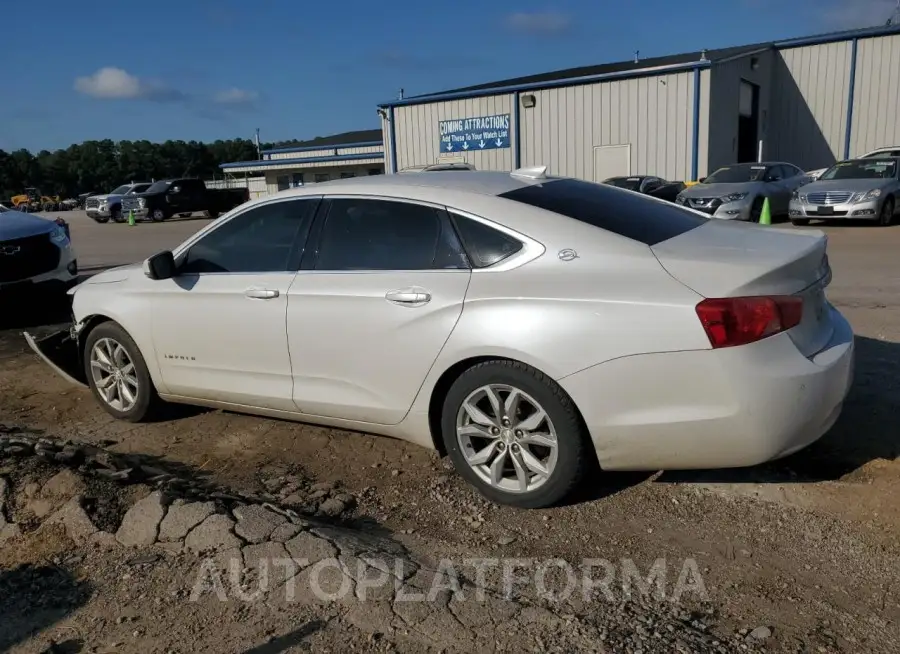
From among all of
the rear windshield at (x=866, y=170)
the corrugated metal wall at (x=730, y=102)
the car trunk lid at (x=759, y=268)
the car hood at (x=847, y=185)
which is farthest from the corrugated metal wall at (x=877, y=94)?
the car trunk lid at (x=759, y=268)

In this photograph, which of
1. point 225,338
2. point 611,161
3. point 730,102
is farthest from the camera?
point 611,161

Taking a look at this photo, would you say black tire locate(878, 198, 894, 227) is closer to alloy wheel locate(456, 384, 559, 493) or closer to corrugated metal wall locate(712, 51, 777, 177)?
corrugated metal wall locate(712, 51, 777, 177)

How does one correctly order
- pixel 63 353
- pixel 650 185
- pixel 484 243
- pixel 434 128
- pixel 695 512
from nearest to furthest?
pixel 695 512, pixel 484 243, pixel 63 353, pixel 650 185, pixel 434 128

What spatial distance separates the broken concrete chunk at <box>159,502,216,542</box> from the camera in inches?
131

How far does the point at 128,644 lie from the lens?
8.74ft

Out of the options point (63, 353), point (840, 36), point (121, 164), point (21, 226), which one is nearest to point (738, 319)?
point (63, 353)

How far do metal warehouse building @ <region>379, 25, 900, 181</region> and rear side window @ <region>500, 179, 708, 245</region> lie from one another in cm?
2290

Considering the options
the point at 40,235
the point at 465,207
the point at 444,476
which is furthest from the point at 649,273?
the point at 40,235

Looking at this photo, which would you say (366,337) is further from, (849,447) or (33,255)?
(33,255)

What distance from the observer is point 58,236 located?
9055 millimetres

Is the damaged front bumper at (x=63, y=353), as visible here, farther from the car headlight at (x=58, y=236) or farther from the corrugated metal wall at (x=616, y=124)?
the corrugated metal wall at (x=616, y=124)

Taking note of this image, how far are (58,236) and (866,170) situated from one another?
54.0 ft

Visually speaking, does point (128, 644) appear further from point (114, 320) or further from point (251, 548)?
point (114, 320)

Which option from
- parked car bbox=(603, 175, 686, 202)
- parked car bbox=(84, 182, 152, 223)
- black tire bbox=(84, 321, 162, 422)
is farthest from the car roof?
parked car bbox=(84, 182, 152, 223)
